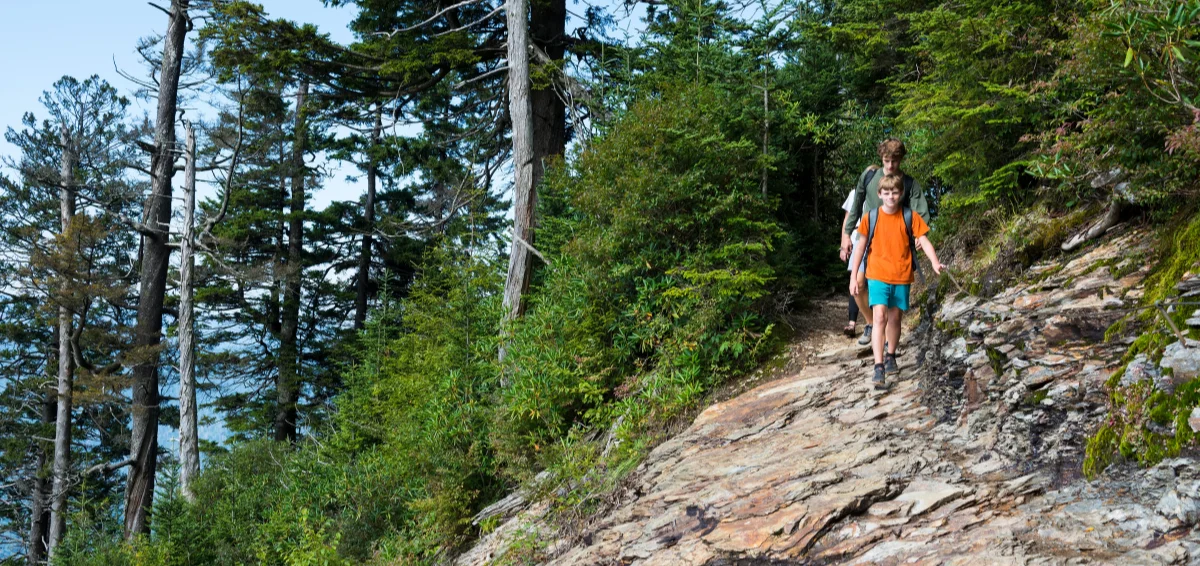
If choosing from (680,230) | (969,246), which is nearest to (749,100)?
(680,230)

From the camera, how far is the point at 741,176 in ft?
26.0

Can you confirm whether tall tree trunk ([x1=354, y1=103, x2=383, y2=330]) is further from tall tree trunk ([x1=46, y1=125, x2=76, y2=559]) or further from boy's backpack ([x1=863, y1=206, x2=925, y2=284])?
boy's backpack ([x1=863, y1=206, x2=925, y2=284])

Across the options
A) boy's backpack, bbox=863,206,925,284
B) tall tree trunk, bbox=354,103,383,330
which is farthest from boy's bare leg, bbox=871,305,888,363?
tall tree trunk, bbox=354,103,383,330

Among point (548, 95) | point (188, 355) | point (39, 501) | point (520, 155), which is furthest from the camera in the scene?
point (39, 501)

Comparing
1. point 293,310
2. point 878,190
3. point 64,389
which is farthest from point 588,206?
point 64,389

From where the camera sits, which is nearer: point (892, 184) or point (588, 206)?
point (892, 184)

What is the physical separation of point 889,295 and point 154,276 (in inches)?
642

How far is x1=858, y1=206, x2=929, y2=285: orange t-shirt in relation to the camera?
5453mm

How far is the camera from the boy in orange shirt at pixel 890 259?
546cm

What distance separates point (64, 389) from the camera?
60.7 ft

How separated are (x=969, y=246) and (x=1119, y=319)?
3476 millimetres

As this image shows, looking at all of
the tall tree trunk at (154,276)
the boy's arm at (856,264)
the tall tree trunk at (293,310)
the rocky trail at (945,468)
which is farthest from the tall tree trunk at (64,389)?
the boy's arm at (856,264)

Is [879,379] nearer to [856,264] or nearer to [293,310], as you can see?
[856,264]

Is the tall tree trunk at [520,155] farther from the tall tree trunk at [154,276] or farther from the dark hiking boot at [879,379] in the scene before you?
the tall tree trunk at [154,276]
